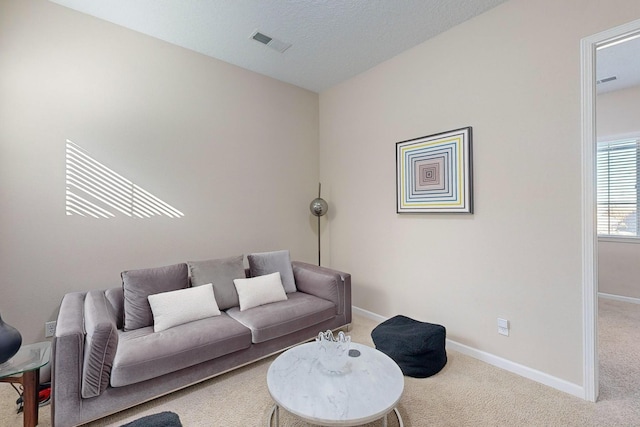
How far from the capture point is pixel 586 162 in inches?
78.8

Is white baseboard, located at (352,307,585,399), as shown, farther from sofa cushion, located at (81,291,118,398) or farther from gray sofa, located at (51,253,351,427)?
sofa cushion, located at (81,291,118,398)

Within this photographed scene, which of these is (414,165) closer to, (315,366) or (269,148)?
(269,148)

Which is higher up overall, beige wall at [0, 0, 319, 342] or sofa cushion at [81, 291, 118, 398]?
beige wall at [0, 0, 319, 342]

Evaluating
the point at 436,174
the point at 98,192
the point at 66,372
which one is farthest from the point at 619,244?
the point at 98,192

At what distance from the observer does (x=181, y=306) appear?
238 centimetres

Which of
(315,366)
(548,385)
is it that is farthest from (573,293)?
(315,366)

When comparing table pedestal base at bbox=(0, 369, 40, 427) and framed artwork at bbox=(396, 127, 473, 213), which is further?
framed artwork at bbox=(396, 127, 473, 213)

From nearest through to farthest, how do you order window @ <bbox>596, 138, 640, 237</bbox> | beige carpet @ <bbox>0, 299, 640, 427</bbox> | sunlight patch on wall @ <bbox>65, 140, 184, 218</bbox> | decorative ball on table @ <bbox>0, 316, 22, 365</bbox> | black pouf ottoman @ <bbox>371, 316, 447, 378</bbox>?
1. decorative ball on table @ <bbox>0, 316, 22, 365</bbox>
2. beige carpet @ <bbox>0, 299, 640, 427</bbox>
3. black pouf ottoman @ <bbox>371, 316, 447, 378</bbox>
4. sunlight patch on wall @ <bbox>65, 140, 184, 218</bbox>
5. window @ <bbox>596, 138, 640, 237</bbox>

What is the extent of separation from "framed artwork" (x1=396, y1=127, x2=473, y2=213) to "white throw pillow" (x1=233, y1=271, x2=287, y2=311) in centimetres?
156

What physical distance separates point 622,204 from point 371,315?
13.4ft

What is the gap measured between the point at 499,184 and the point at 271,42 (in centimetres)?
254

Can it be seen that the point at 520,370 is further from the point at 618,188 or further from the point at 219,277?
the point at 618,188

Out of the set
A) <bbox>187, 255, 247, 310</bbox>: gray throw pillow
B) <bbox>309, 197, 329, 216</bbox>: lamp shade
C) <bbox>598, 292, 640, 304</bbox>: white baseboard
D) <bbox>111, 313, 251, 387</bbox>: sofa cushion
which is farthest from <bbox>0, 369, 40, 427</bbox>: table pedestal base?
<bbox>598, 292, 640, 304</bbox>: white baseboard

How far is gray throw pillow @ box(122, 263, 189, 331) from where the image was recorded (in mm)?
2334
